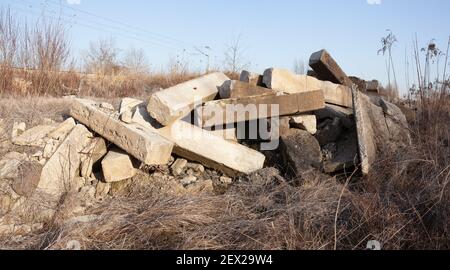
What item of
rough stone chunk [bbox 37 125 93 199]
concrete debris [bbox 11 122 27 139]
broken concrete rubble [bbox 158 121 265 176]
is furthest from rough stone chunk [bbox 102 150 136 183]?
concrete debris [bbox 11 122 27 139]

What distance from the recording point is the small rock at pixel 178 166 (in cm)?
374

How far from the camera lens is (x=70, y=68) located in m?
8.46

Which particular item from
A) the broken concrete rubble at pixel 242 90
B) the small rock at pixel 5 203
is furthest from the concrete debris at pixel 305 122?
the small rock at pixel 5 203

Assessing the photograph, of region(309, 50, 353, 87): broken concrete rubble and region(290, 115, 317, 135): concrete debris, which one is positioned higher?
region(309, 50, 353, 87): broken concrete rubble

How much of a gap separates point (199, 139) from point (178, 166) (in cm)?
33

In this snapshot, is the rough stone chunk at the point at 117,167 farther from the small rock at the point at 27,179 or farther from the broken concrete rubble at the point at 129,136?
the small rock at the point at 27,179

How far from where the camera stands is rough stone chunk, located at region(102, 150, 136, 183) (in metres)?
3.46

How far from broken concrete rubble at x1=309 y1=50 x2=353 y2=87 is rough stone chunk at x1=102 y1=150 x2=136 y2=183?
9.01 ft

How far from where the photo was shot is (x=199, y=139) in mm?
3762

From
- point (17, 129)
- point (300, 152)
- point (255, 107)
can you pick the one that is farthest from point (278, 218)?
point (17, 129)

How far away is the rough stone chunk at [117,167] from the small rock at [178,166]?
0.39 metres

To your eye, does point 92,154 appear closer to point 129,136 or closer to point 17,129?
point 129,136

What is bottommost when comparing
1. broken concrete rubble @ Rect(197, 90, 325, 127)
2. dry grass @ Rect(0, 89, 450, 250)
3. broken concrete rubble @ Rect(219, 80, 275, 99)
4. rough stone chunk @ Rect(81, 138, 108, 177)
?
dry grass @ Rect(0, 89, 450, 250)

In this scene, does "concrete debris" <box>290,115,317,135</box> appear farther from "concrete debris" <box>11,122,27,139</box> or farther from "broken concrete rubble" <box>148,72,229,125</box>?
"concrete debris" <box>11,122,27,139</box>
